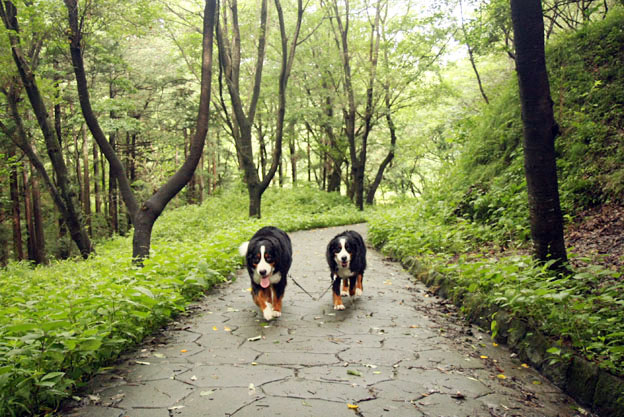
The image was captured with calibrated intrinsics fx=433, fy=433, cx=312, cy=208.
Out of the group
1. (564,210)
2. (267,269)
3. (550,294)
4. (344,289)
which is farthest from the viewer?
(564,210)

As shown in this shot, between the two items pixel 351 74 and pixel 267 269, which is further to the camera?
pixel 351 74

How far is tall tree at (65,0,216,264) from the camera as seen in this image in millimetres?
8320

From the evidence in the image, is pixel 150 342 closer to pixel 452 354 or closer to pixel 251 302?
pixel 251 302

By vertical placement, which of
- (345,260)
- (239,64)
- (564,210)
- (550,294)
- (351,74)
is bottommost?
(550,294)

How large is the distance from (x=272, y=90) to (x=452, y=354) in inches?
877

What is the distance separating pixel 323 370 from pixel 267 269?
1.72 metres

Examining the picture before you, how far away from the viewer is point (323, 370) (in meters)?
3.90

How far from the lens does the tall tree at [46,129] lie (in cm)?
1050

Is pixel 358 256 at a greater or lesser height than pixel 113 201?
lesser

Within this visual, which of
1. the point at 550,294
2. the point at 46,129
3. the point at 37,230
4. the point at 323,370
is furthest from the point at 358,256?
the point at 37,230

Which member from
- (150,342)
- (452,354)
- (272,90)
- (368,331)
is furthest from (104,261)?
(272,90)

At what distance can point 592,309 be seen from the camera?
388cm

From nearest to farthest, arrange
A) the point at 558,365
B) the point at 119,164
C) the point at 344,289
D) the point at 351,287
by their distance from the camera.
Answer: the point at 558,365
the point at 351,287
the point at 344,289
the point at 119,164

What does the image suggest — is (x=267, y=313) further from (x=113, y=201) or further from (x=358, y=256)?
(x=113, y=201)
